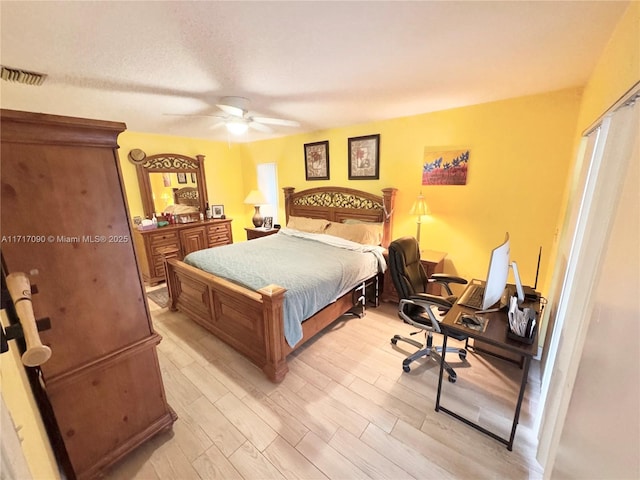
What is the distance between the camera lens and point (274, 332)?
6.25ft

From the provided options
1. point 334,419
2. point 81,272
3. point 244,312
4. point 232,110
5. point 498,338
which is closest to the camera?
point 81,272

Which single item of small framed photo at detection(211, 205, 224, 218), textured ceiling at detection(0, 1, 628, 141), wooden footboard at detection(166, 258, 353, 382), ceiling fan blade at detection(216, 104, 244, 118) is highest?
textured ceiling at detection(0, 1, 628, 141)

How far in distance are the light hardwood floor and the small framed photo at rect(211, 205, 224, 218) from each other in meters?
2.96

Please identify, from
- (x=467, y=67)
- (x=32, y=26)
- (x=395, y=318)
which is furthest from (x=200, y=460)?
(x=467, y=67)

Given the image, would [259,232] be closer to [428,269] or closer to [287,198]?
[287,198]

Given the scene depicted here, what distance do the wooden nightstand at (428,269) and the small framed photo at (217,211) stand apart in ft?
11.3

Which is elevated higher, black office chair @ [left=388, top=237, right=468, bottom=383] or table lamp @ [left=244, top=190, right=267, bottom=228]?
table lamp @ [left=244, top=190, right=267, bottom=228]

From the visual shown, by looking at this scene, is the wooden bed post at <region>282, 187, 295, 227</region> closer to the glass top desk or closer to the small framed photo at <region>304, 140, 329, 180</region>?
the small framed photo at <region>304, 140, 329, 180</region>

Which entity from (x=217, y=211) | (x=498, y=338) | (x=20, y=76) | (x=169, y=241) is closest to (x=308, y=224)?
(x=217, y=211)

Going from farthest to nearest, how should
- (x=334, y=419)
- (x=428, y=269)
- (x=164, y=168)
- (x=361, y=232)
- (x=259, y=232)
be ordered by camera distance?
(x=259, y=232), (x=164, y=168), (x=361, y=232), (x=428, y=269), (x=334, y=419)

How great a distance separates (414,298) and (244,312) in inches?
54.9

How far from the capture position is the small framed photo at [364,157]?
341 cm

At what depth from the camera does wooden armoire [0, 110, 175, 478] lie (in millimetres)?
990

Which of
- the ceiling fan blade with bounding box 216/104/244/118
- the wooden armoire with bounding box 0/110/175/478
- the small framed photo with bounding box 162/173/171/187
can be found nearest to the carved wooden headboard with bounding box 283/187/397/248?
the ceiling fan blade with bounding box 216/104/244/118
